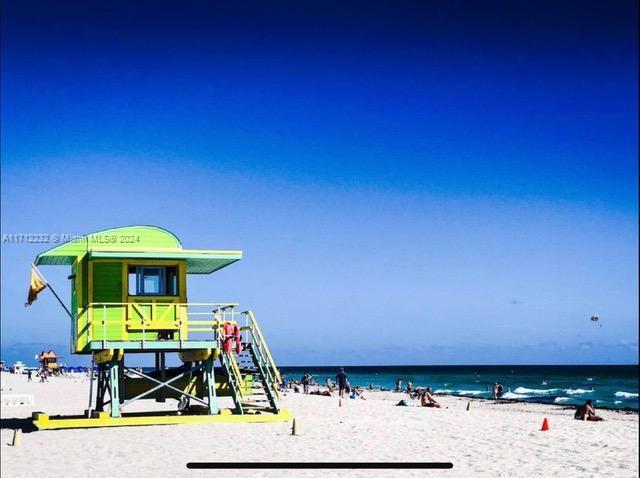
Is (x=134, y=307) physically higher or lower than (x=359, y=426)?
higher

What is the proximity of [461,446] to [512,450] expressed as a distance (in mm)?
1189

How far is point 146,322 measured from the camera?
22172 mm

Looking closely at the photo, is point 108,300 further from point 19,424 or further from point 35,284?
point 19,424

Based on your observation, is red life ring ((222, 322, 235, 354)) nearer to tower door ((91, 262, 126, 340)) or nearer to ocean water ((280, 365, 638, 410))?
tower door ((91, 262, 126, 340))

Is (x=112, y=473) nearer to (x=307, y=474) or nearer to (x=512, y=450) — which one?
(x=307, y=474)

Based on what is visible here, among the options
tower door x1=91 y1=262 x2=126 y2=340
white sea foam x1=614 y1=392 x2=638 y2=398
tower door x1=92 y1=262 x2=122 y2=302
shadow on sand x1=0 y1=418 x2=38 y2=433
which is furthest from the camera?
white sea foam x1=614 y1=392 x2=638 y2=398

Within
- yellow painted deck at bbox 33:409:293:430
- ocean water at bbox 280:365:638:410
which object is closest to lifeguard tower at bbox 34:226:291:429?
yellow painted deck at bbox 33:409:293:430

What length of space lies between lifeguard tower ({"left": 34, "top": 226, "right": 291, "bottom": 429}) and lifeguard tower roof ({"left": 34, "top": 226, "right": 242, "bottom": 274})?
0.03m

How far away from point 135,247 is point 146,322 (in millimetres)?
2168

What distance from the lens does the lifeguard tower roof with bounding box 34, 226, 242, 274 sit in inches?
877

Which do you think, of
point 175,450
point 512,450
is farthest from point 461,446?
point 175,450

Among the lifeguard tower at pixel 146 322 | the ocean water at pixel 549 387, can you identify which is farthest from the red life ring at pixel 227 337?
the ocean water at pixel 549 387

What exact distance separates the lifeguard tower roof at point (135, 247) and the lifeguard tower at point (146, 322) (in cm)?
3

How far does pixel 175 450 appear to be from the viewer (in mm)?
16875
